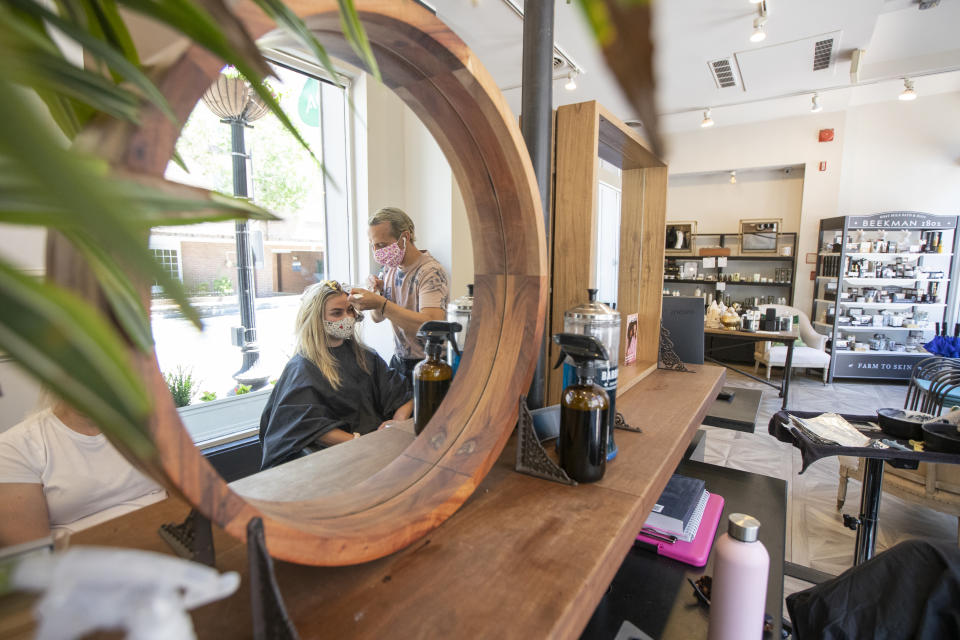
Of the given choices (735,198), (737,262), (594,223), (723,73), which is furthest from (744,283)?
(594,223)

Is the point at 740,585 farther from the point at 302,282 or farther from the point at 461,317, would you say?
the point at 302,282

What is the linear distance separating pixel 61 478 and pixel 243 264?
0.94 metres

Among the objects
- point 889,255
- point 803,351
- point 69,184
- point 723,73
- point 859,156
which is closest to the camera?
point 69,184

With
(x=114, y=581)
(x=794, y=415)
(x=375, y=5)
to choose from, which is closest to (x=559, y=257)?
(x=375, y=5)

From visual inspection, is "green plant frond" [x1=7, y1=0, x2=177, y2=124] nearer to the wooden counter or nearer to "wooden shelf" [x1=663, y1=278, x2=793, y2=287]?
the wooden counter

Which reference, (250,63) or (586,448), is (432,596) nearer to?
(586,448)

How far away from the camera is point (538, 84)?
109 centimetres

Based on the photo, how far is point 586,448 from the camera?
2.77ft

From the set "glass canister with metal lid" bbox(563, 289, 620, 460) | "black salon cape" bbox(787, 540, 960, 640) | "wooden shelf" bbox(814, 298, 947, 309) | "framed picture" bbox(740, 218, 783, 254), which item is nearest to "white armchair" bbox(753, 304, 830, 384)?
"wooden shelf" bbox(814, 298, 947, 309)

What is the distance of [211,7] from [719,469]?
1.94m

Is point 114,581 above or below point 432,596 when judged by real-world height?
above

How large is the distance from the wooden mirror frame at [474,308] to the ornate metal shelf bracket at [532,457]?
0.08m

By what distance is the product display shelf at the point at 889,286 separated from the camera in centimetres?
639

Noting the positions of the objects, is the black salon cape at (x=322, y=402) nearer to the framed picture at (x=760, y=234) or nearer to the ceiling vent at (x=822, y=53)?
the ceiling vent at (x=822, y=53)
